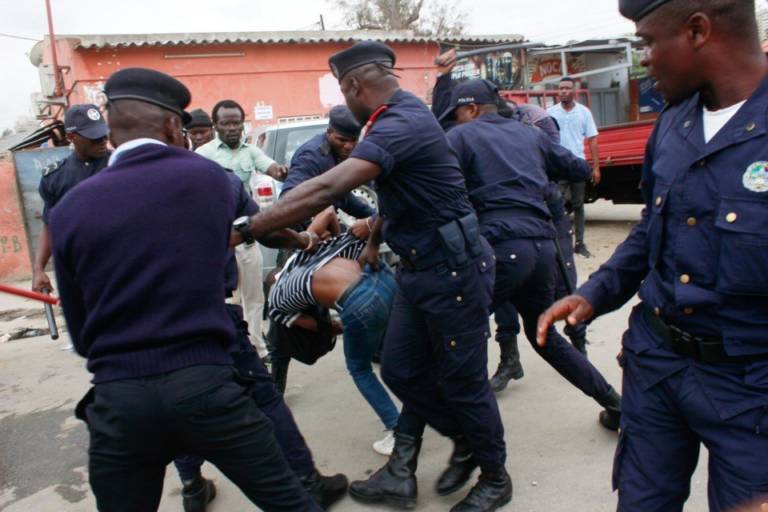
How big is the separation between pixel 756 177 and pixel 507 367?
9.15 feet

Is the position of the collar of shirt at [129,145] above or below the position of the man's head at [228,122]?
below

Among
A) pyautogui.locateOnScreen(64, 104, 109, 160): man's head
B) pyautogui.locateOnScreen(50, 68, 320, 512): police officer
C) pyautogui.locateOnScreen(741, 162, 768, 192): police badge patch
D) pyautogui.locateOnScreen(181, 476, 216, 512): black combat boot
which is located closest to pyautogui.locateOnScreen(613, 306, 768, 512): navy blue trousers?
pyautogui.locateOnScreen(741, 162, 768, 192): police badge patch

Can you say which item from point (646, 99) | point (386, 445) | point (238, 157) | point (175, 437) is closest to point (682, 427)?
point (175, 437)

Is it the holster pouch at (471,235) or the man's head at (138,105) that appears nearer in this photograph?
the man's head at (138,105)

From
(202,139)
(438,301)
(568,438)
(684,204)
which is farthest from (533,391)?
(202,139)

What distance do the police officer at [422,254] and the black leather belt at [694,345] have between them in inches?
38.2

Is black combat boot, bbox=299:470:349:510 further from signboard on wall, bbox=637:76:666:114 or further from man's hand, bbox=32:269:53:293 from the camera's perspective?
signboard on wall, bbox=637:76:666:114

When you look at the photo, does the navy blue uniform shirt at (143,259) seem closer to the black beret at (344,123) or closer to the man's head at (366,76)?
the man's head at (366,76)

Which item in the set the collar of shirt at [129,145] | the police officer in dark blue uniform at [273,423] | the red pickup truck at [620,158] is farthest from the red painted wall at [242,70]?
the collar of shirt at [129,145]

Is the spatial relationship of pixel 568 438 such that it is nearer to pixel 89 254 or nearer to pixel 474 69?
pixel 89 254

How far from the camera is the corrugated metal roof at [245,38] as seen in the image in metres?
12.4

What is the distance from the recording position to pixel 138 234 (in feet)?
5.55

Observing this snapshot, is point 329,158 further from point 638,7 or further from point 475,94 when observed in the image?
point 638,7

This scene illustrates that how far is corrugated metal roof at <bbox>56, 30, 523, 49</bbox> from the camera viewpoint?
12.4 meters
